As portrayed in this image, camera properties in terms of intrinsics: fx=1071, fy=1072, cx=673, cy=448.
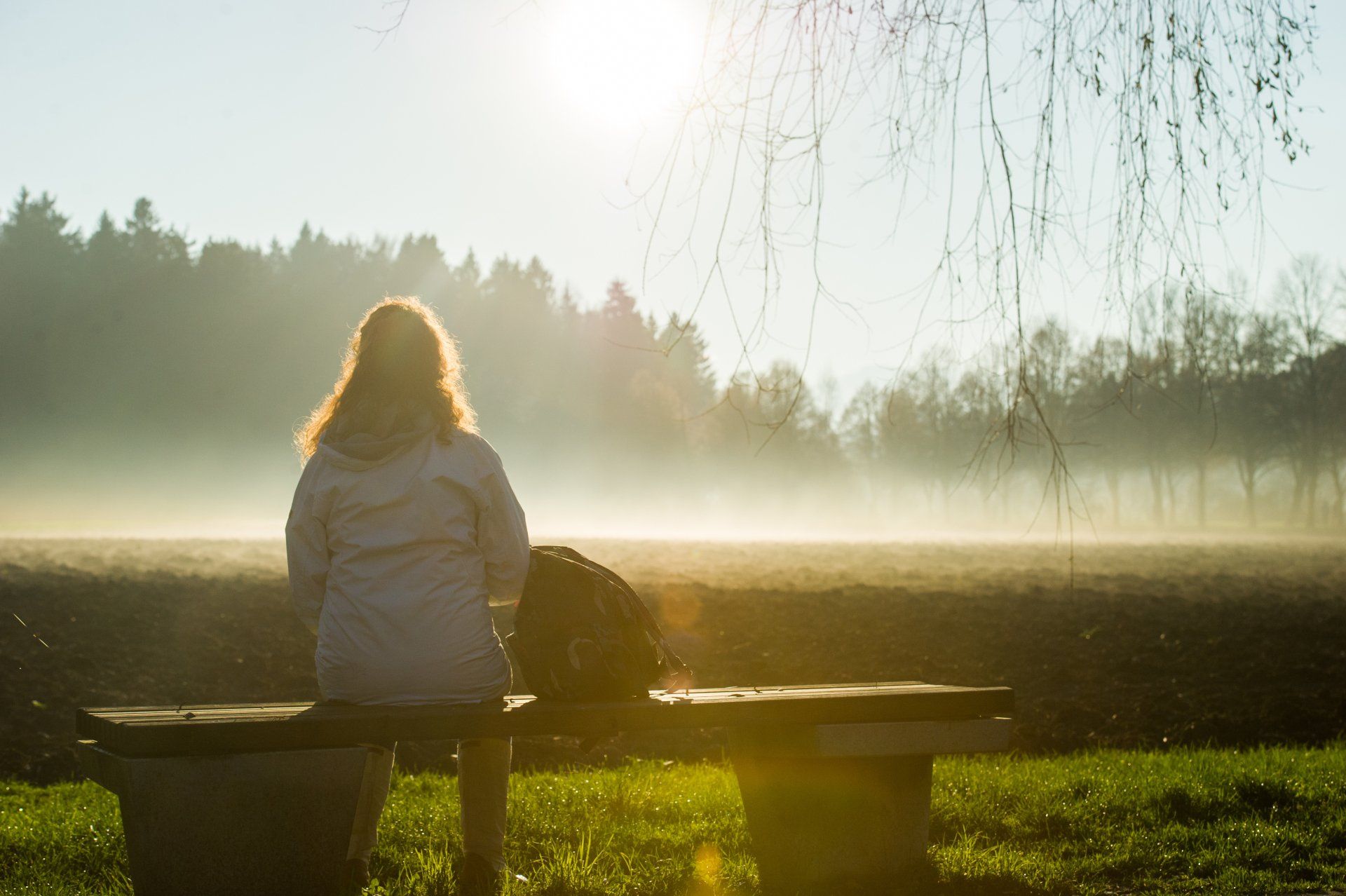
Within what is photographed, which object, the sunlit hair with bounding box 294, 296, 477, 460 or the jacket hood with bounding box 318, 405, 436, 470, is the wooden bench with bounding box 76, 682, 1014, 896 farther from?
the sunlit hair with bounding box 294, 296, 477, 460

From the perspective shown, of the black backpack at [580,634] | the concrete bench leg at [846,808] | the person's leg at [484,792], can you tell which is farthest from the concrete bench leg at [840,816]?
the person's leg at [484,792]

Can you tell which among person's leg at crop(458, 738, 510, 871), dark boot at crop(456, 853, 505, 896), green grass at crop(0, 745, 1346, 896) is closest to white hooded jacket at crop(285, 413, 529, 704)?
person's leg at crop(458, 738, 510, 871)

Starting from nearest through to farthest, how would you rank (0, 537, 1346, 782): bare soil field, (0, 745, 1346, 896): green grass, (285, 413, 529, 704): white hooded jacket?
1. (285, 413, 529, 704): white hooded jacket
2. (0, 745, 1346, 896): green grass
3. (0, 537, 1346, 782): bare soil field

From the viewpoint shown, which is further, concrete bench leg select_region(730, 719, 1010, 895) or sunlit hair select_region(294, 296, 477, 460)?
concrete bench leg select_region(730, 719, 1010, 895)

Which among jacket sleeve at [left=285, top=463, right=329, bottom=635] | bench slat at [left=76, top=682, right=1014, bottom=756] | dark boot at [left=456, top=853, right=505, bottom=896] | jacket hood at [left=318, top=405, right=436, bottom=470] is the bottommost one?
dark boot at [left=456, top=853, right=505, bottom=896]

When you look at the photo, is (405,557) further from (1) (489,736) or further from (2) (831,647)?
(2) (831,647)

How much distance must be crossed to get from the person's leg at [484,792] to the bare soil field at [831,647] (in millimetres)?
2399

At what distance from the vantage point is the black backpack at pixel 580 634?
352 cm

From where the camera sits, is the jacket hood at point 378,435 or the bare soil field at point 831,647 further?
the bare soil field at point 831,647

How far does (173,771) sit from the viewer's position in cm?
300

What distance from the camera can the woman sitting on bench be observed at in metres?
3.40

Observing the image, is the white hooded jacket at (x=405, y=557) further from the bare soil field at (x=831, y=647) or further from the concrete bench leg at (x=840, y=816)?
the bare soil field at (x=831, y=647)

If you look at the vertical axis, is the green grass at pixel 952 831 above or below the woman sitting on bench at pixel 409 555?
below

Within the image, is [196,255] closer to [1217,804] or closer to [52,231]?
[52,231]
